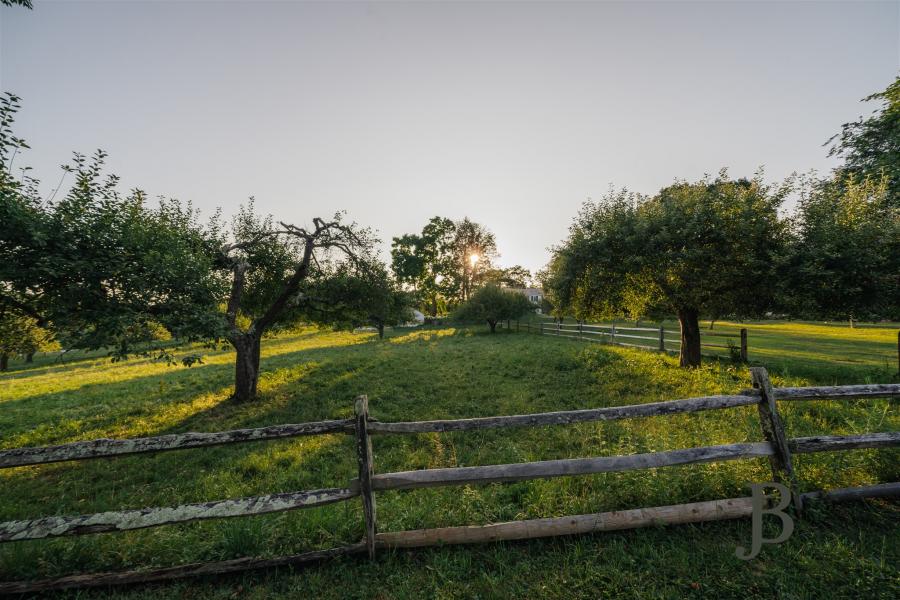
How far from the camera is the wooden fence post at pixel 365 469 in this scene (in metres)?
3.69

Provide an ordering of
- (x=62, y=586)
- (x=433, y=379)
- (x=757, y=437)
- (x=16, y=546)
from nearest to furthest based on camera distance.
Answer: (x=62, y=586), (x=16, y=546), (x=757, y=437), (x=433, y=379)

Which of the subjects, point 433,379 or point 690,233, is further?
point 433,379

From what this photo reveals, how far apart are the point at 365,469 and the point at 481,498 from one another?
1.62 metres

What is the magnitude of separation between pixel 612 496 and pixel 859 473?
134 inches

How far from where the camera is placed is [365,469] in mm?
3777

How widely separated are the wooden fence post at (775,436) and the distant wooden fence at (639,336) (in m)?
11.5

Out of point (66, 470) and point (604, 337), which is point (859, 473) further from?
point (604, 337)

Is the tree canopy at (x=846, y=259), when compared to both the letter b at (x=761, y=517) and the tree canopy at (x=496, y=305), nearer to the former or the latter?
the letter b at (x=761, y=517)

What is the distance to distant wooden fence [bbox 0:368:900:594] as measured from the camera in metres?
3.41

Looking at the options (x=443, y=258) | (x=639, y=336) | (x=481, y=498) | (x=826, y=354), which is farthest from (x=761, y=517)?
(x=443, y=258)

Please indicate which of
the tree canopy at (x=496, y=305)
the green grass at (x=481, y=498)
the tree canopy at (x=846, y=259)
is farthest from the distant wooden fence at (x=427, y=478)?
the tree canopy at (x=496, y=305)

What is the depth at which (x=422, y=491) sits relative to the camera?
5215 millimetres

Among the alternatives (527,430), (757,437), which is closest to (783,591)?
(757,437)

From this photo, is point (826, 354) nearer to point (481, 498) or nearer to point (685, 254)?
point (685, 254)
